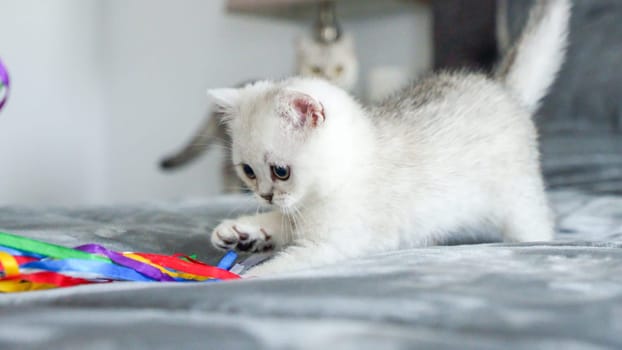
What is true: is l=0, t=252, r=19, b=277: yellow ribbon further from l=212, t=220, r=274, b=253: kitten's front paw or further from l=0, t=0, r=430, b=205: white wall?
l=0, t=0, r=430, b=205: white wall

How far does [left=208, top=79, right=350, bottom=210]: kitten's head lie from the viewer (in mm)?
1108

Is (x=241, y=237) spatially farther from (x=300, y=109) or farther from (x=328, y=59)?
(x=328, y=59)

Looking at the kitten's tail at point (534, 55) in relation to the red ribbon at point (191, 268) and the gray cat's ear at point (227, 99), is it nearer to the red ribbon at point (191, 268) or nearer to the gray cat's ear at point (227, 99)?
the gray cat's ear at point (227, 99)

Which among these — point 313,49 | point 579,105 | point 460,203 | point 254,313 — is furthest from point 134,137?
point 254,313

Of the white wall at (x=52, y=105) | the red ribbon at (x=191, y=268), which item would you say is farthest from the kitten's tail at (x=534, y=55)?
the white wall at (x=52, y=105)

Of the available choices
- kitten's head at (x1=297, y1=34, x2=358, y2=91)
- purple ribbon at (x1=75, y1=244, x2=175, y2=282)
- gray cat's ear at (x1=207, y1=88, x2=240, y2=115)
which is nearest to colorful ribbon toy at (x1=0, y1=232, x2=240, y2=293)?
purple ribbon at (x1=75, y1=244, x2=175, y2=282)

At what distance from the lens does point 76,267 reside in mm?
807

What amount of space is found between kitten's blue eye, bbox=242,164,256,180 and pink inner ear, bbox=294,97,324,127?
0.13 m

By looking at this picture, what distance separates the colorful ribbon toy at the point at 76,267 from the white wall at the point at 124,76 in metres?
2.32

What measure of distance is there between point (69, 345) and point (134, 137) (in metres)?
3.50

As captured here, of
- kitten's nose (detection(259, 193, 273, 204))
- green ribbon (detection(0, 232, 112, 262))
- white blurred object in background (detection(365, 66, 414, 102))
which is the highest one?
white blurred object in background (detection(365, 66, 414, 102))

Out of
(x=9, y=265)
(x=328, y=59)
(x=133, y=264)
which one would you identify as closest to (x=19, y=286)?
(x=9, y=265)

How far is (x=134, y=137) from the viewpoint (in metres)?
3.91

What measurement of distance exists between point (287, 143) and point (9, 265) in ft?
1.53
